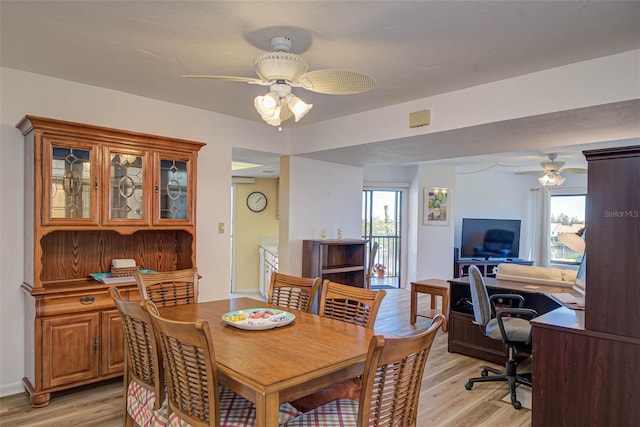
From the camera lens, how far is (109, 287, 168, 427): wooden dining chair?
190cm

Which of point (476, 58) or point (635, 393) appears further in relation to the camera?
point (476, 58)

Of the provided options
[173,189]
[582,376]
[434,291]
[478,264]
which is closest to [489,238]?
[478,264]

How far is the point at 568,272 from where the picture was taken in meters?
4.05

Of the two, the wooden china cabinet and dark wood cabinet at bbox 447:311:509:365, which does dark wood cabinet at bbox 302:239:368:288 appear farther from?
the wooden china cabinet

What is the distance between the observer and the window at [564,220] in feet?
28.1

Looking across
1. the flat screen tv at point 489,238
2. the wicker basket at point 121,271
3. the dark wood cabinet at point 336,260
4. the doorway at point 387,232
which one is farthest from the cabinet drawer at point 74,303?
the flat screen tv at point 489,238

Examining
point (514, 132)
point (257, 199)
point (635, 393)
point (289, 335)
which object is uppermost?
point (514, 132)

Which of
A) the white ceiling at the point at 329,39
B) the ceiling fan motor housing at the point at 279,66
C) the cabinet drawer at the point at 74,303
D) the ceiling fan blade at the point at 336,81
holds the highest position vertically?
the white ceiling at the point at 329,39

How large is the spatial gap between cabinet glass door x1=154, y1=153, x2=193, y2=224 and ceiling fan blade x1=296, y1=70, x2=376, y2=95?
1.70 metres

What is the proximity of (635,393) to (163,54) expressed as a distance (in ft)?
11.1

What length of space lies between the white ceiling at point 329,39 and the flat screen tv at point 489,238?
16.9 ft

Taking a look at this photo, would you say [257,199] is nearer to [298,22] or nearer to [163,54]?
[163,54]

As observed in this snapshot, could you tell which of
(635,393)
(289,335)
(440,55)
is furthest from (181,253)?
(635,393)

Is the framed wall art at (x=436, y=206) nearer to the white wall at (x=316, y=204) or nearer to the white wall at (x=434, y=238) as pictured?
the white wall at (x=434, y=238)
